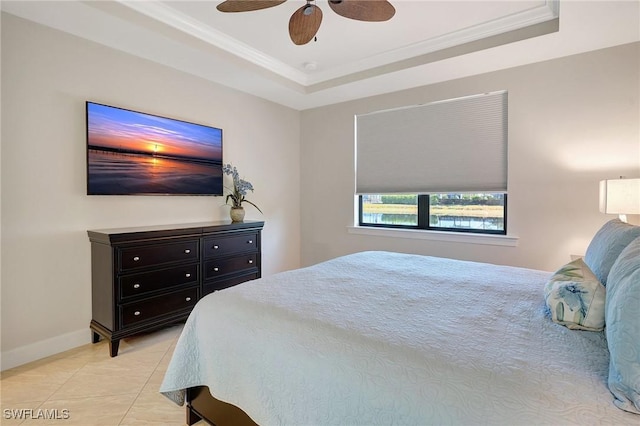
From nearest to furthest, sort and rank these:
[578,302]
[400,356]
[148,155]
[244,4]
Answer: [400,356]
[578,302]
[244,4]
[148,155]

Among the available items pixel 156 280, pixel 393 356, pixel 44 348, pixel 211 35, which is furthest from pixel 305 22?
pixel 44 348

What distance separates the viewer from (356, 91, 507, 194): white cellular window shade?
3.25 m

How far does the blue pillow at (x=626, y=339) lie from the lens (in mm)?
774

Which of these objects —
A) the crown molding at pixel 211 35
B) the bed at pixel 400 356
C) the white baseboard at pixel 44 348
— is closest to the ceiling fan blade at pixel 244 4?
the crown molding at pixel 211 35

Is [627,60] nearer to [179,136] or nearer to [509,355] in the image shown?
[509,355]

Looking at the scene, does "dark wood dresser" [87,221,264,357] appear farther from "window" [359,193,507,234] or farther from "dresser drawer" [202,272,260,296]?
"window" [359,193,507,234]

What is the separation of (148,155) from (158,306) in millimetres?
1370

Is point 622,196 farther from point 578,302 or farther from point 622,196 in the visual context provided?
point 578,302

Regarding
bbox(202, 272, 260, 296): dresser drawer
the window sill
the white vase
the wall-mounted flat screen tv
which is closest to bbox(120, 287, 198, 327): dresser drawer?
bbox(202, 272, 260, 296): dresser drawer

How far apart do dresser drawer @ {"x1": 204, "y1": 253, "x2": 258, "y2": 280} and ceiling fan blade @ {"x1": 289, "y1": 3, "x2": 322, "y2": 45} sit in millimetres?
2075

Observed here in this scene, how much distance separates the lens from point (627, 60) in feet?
8.61

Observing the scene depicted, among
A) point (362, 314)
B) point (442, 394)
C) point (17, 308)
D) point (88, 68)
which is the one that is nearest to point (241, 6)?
point (88, 68)

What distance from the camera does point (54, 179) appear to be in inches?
96.7

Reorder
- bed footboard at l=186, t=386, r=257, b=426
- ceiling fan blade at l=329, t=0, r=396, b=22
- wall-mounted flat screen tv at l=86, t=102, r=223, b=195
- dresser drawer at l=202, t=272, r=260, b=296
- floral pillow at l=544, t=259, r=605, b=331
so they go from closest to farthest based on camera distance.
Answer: floral pillow at l=544, t=259, r=605, b=331
bed footboard at l=186, t=386, r=257, b=426
ceiling fan blade at l=329, t=0, r=396, b=22
wall-mounted flat screen tv at l=86, t=102, r=223, b=195
dresser drawer at l=202, t=272, r=260, b=296
